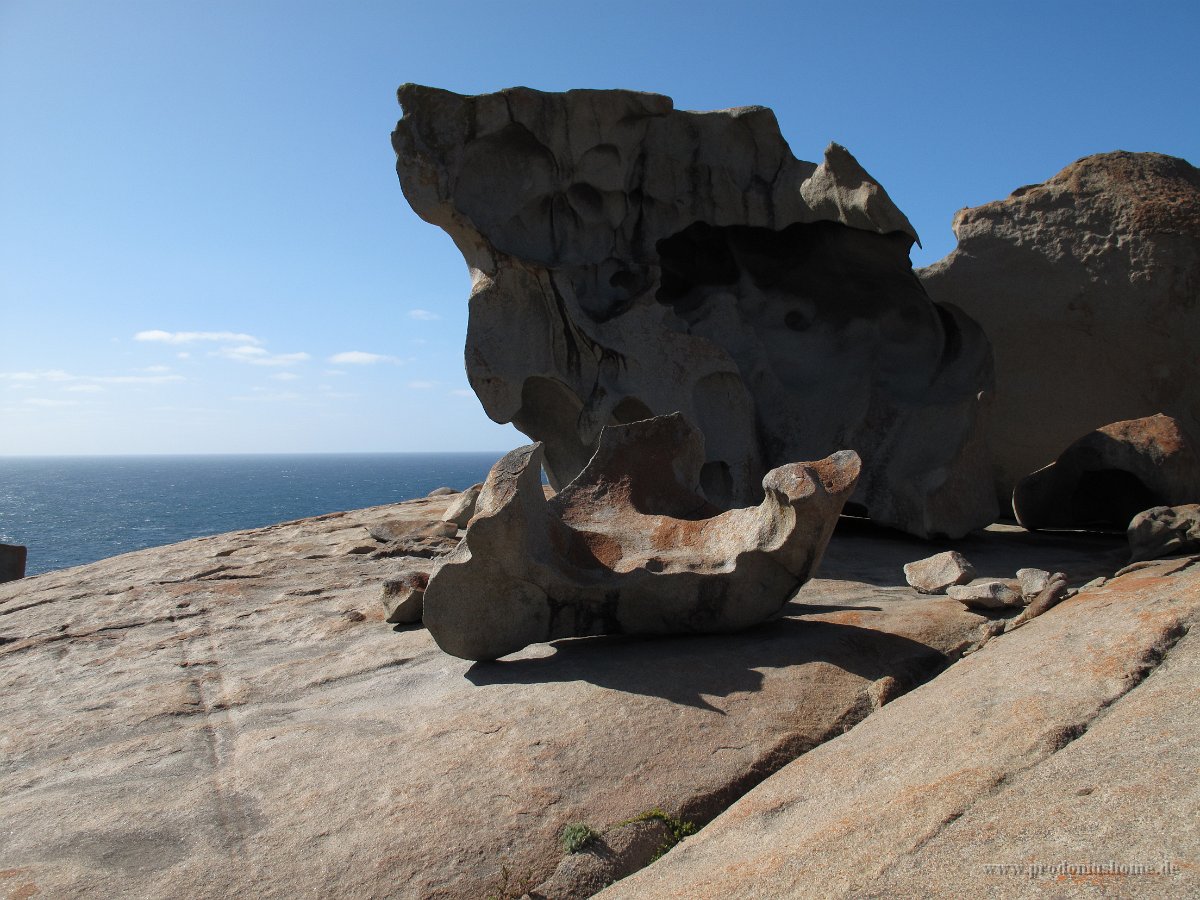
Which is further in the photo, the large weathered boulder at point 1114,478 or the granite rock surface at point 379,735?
the large weathered boulder at point 1114,478

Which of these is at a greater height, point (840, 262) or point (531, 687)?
point (840, 262)

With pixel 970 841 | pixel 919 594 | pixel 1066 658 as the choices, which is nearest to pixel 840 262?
pixel 919 594

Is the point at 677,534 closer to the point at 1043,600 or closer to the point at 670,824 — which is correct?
the point at 1043,600

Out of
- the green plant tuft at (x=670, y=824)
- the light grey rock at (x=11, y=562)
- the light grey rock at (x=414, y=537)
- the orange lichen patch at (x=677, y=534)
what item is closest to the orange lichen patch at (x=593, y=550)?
the orange lichen patch at (x=677, y=534)

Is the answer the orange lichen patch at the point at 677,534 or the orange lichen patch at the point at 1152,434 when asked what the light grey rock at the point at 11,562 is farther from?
the orange lichen patch at the point at 1152,434

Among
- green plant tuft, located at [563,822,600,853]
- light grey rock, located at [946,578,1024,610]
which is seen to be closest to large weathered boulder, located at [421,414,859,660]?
light grey rock, located at [946,578,1024,610]

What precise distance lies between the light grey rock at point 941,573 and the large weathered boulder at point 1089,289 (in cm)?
291

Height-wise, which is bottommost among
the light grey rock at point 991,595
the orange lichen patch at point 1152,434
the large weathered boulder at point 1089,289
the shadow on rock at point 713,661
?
the shadow on rock at point 713,661

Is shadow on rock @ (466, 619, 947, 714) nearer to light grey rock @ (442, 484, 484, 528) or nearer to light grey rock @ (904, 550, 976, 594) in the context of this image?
light grey rock @ (904, 550, 976, 594)

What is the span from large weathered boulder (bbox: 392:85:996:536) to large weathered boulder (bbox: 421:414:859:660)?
304cm

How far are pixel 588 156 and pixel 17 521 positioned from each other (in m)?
44.1

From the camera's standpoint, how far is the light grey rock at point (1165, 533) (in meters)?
5.28

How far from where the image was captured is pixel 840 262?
26.5ft

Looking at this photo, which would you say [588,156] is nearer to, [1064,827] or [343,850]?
[343,850]
